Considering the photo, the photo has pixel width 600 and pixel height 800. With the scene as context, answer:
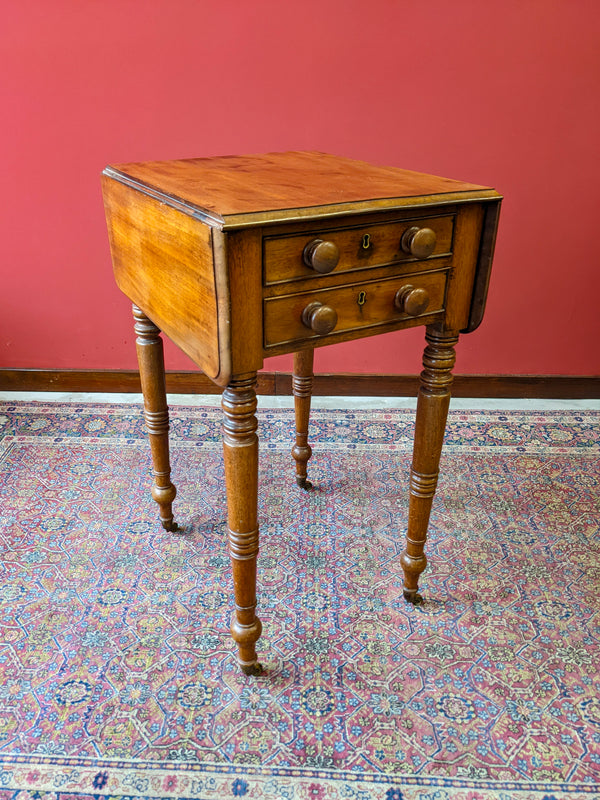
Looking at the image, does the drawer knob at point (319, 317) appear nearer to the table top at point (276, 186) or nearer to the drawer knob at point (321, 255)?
the drawer knob at point (321, 255)

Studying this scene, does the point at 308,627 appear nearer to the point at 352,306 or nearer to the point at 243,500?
the point at 243,500

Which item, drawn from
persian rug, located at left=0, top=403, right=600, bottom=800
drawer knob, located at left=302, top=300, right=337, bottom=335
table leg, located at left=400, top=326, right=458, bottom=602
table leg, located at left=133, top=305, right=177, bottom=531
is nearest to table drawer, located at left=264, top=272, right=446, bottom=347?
drawer knob, located at left=302, top=300, right=337, bottom=335

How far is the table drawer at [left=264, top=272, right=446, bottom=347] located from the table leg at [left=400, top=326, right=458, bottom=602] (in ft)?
0.33

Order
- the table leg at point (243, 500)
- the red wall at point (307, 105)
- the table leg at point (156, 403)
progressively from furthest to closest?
the red wall at point (307, 105) < the table leg at point (156, 403) < the table leg at point (243, 500)

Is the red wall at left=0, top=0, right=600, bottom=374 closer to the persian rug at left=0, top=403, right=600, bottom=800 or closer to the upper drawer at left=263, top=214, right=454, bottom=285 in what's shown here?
the persian rug at left=0, top=403, right=600, bottom=800

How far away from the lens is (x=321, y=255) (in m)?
1.24

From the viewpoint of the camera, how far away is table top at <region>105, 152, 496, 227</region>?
120cm

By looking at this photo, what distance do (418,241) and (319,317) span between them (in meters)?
0.26

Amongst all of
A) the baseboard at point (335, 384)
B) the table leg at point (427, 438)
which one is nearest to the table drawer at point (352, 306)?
the table leg at point (427, 438)

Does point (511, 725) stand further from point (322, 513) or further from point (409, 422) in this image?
point (409, 422)

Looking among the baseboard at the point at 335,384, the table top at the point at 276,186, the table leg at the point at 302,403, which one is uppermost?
the table top at the point at 276,186

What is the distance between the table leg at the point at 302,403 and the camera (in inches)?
83.6

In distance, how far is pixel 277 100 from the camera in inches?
97.0

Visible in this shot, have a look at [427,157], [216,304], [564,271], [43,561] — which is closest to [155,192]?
[216,304]
